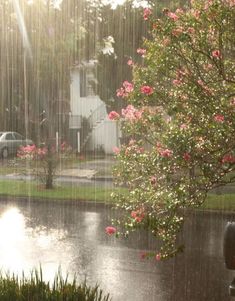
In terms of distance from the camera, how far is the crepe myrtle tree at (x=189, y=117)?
5.98 metres

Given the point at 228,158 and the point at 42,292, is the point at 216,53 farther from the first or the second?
the point at 42,292

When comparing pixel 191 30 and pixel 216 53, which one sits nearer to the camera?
pixel 191 30

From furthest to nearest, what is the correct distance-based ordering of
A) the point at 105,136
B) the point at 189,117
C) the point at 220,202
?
1. the point at 105,136
2. the point at 220,202
3. the point at 189,117

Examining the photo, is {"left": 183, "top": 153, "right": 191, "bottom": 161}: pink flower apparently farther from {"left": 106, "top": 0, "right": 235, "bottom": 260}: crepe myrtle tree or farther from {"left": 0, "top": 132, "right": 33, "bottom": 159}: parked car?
{"left": 0, "top": 132, "right": 33, "bottom": 159}: parked car

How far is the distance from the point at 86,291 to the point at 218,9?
334 cm

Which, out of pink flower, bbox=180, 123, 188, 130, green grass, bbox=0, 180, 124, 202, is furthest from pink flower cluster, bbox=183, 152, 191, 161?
green grass, bbox=0, 180, 124, 202

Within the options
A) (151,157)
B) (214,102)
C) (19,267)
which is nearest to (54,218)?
(19,267)

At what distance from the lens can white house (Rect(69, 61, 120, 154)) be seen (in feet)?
109

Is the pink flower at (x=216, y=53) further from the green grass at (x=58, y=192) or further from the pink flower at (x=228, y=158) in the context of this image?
the green grass at (x=58, y=192)

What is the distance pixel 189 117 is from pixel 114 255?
4.29 metres

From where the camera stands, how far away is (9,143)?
3209cm

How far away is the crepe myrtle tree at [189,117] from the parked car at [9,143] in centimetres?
2567

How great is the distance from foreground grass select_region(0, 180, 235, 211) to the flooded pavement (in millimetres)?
924

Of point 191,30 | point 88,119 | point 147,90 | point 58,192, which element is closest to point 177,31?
point 191,30
